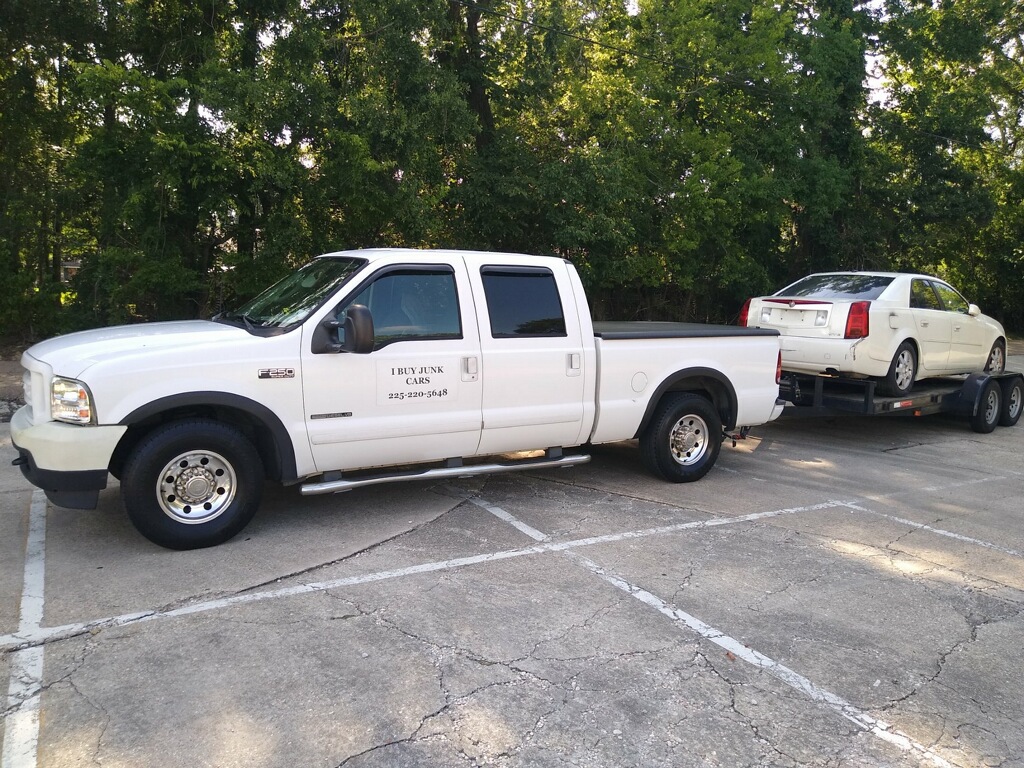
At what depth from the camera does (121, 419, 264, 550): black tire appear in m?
5.00

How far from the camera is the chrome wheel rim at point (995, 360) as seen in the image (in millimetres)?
11589

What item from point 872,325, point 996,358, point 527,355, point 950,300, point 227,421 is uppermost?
point 950,300

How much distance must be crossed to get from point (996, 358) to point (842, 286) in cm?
349

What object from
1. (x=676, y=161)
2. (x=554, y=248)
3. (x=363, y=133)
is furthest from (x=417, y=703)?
(x=676, y=161)

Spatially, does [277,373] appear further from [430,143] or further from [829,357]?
[430,143]

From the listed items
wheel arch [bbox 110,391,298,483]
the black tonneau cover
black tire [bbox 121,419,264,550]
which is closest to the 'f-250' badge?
wheel arch [bbox 110,391,298,483]

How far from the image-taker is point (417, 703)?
3.57m

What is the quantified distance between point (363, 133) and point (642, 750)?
10045mm

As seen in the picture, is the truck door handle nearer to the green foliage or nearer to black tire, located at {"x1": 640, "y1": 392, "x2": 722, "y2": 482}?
black tire, located at {"x1": 640, "y1": 392, "x2": 722, "y2": 482}

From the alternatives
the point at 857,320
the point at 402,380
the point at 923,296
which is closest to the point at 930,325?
the point at 923,296

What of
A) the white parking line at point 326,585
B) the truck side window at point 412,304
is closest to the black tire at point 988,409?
the white parking line at point 326,585

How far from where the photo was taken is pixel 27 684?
3594mm

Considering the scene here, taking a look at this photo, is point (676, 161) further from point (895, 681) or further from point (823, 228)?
point (895, 681)

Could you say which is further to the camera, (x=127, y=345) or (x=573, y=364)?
(x=573, y=364)
